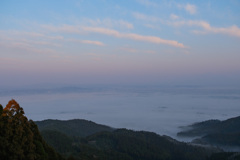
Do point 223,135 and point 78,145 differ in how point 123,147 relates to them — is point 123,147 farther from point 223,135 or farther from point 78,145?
point 223,135

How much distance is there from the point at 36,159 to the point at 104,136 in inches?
4123

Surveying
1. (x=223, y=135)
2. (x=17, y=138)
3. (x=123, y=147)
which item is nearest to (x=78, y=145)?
(x=123, y=147)

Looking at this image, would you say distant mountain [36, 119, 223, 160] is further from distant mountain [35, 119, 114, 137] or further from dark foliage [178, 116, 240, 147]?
dark foliage [178, 116, 240, 147]

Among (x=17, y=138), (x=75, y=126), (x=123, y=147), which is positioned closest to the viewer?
(x=17, y=138)

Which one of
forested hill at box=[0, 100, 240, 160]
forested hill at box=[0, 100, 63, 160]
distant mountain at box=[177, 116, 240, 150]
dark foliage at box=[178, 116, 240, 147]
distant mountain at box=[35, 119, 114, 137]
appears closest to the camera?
forested hill at box=[0, 100, 63, 160]

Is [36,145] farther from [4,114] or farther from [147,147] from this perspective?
[147,147]

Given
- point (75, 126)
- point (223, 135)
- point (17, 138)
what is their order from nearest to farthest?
1. point (17, 138)
2. point (223, 135)
3. point (75, 126)

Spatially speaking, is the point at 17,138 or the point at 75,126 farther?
the point at 75,126

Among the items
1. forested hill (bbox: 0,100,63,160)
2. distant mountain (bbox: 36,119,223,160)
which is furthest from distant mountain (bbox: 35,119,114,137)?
forested hill (bbox: 0,100,63,160)

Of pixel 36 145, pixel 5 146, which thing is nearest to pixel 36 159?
pixel 36 145

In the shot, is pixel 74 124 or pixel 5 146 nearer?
pixel 5 146

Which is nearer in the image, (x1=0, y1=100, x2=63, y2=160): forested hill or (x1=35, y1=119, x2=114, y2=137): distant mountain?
(x1=0, y1=100, x2=63, y2=160): forested hill

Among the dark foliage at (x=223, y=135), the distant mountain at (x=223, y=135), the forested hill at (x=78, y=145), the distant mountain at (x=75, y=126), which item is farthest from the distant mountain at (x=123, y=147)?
the dark foliage at (x=223, y=135)

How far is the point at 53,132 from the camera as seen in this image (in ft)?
342
